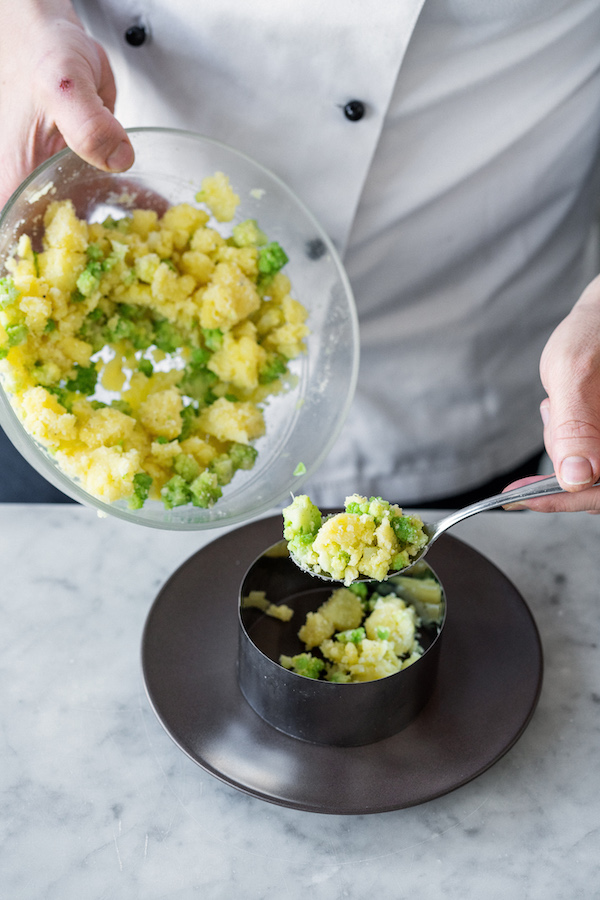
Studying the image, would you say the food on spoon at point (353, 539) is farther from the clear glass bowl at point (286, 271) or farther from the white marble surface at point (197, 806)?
the white marble surface at point (197, 806)

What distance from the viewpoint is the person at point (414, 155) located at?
799mm

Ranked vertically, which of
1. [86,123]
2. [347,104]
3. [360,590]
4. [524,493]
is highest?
[86,123]

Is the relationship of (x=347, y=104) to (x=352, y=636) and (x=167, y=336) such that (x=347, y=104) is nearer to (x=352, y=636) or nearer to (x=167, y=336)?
Answer: (x=167, y=336)

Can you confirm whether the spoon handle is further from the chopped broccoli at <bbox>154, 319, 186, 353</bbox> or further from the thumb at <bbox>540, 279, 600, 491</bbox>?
the chopped broccoli at <bbox>154, 319, 186, 353</bbox>

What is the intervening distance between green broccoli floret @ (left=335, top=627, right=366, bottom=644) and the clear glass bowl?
0.15 metres

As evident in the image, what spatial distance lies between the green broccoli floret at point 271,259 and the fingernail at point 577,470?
1.22 ft

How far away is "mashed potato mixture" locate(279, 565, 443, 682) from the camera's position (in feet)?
2.54

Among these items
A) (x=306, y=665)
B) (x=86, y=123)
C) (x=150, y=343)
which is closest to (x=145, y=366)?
(x=150, y=343)

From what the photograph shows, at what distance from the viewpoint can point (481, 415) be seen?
1184 millimetres

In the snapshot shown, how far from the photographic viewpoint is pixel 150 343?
858mm

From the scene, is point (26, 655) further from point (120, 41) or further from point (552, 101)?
point (552, 101)

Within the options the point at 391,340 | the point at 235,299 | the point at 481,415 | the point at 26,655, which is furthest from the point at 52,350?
the point at 481,415

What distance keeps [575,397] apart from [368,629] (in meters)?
0.30

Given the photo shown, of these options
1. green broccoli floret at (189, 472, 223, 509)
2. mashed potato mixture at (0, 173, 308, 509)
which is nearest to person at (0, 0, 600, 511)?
mashed potato mixture at (0, 173, 308, 509)
